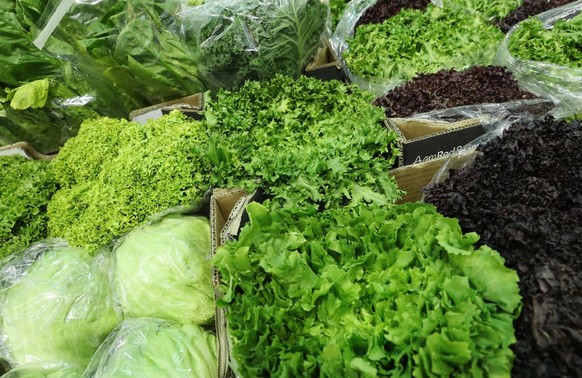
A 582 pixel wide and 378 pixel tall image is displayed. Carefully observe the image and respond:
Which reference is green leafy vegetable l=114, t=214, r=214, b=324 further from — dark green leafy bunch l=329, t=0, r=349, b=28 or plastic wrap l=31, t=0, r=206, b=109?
dark green leafy bunch l=329, t=0, r=349, b=28

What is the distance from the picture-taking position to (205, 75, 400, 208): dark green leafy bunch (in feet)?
6.81

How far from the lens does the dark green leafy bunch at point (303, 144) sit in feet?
6.81

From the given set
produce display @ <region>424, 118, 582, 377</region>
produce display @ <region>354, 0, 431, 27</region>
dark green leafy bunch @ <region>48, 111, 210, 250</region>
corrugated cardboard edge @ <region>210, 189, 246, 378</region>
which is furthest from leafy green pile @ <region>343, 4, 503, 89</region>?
corrugated cardboard edge @ <region>210, 189, 246, 378</region>

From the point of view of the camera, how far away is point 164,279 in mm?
2031

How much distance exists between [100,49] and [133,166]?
1.24m

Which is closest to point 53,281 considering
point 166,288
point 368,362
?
point 166,288

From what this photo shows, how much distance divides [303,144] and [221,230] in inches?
24.6

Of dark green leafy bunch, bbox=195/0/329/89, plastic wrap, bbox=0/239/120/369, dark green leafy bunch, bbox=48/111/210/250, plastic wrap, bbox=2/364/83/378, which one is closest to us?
plastic wrap, bbox=2/364/83/378

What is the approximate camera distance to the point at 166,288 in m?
2.03

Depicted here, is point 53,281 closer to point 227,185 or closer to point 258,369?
Result: point 227,185

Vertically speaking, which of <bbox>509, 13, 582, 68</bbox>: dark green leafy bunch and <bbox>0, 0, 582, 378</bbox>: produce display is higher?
<bbox>509, 13, 582, 68</bbox>: dark green leafy bunch

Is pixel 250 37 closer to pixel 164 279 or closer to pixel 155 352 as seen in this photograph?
pixel 164 279

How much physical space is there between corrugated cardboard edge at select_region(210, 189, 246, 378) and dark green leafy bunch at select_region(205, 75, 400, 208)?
0.07 metres

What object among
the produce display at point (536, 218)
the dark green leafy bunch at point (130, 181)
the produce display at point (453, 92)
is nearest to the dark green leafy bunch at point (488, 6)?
the produce display at point (453, 92)
